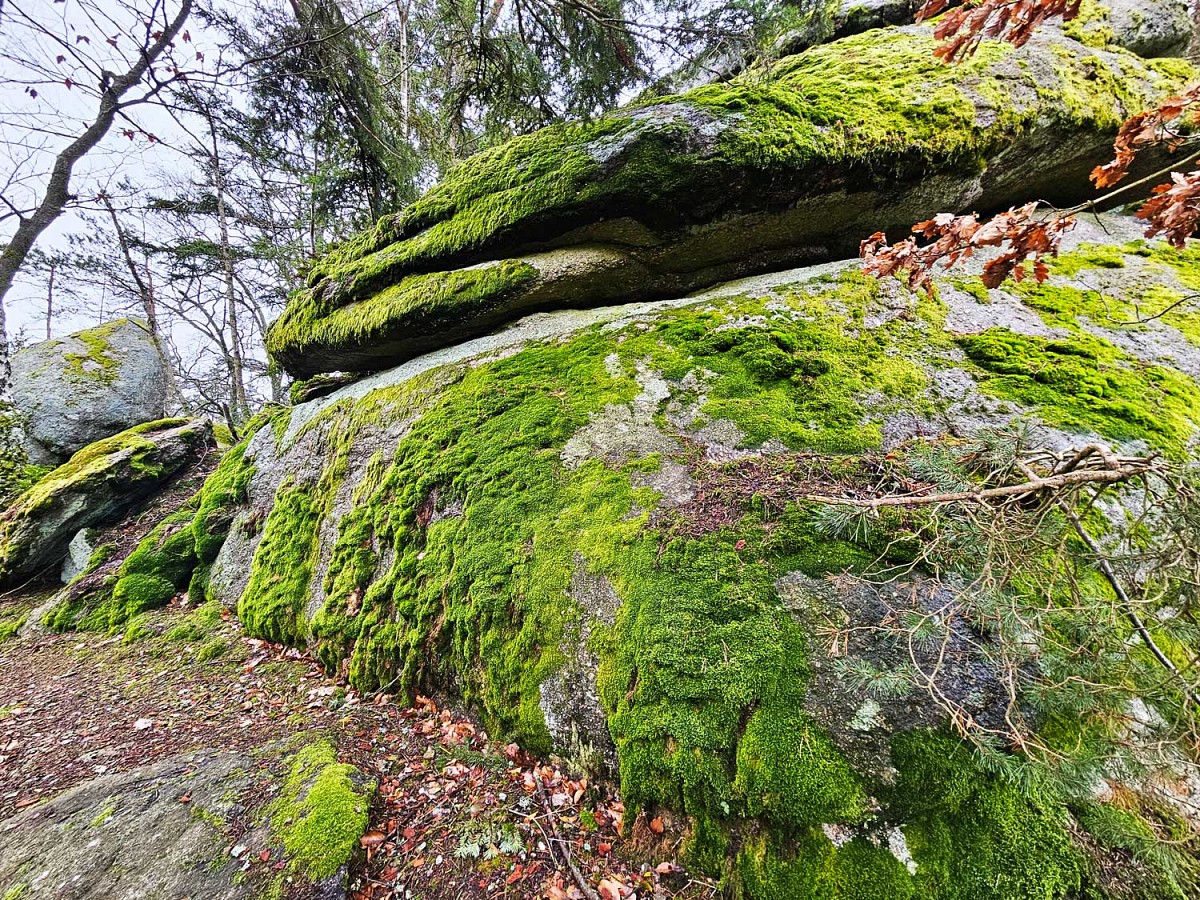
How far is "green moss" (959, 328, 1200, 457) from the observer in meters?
2.91

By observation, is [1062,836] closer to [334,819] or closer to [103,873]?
[334,819]

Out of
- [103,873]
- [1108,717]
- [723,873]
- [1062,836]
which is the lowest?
[723,873]

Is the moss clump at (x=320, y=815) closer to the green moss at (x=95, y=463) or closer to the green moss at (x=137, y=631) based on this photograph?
the green moss at (x=137, y=631)

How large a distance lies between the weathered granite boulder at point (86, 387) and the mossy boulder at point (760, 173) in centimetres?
866

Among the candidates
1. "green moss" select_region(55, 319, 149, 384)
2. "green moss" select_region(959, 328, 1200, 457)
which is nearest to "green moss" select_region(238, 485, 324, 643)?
"green moss" select_region(959, 328, 1200, 457)

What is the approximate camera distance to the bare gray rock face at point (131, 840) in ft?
6.67

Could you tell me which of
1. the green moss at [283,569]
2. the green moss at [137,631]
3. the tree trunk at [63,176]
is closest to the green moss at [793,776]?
the green moss at [283,569]

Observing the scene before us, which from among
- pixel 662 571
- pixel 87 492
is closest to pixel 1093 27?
pixel 662 571

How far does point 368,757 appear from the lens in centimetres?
300

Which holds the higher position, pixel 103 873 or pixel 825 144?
pixel 825 144

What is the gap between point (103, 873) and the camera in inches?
81.9

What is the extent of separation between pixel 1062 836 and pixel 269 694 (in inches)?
204

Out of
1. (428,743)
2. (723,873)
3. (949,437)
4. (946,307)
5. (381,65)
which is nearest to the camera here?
(723,873)

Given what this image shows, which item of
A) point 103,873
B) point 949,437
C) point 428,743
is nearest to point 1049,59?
point 949,437
